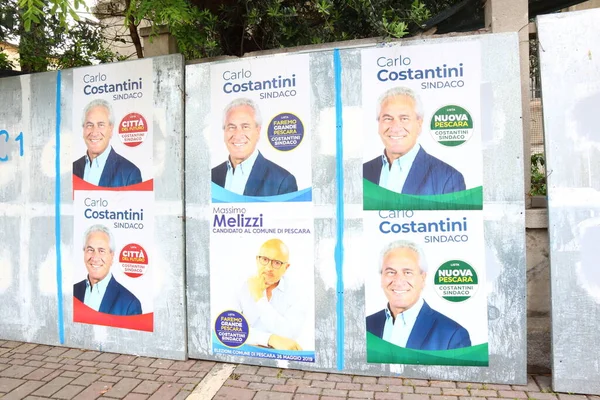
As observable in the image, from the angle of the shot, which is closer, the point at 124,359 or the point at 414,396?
the point at 414,396

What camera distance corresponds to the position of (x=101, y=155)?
4598 millimetres

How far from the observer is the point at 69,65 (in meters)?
5.94

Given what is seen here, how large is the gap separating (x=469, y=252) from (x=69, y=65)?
5.30 metres

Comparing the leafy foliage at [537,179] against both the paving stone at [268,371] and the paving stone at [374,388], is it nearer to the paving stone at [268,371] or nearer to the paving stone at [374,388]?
the paving stone at [374,388]

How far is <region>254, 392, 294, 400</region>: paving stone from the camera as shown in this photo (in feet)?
12.0

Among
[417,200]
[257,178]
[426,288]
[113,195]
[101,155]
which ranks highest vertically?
[101,155]

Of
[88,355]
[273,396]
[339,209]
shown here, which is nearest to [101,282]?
[88,355]

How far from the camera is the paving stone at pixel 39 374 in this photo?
407 centimetres

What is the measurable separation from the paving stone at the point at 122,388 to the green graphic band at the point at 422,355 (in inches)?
78.8

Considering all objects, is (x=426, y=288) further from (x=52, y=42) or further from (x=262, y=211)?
(x=52, y=42)

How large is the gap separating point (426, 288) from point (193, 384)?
2115 millimetres

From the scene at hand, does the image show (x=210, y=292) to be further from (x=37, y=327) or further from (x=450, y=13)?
(x=450, y=13)

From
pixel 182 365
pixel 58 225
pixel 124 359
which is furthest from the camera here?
pixel 58 225

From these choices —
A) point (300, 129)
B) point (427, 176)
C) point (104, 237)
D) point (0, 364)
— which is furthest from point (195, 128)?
point (0, 364)
